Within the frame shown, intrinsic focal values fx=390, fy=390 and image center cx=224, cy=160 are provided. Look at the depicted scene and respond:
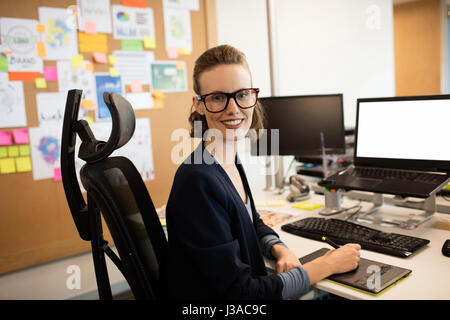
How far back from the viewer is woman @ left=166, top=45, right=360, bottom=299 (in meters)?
0.94

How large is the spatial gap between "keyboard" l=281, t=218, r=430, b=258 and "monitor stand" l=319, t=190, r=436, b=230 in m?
0.18

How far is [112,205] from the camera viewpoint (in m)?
0.86

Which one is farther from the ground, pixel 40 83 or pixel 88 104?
pixel 40 83

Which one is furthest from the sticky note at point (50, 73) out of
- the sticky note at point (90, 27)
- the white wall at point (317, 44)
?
the white wall at point (317, 44)

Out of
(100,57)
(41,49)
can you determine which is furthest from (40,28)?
(100,57)

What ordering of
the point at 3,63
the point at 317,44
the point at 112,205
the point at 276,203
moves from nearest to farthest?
1. the point at 112,205
2. the point at 276,203
3. the point at 3,63
4. the point at 317,44

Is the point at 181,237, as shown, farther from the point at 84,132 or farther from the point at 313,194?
the point at 313,194

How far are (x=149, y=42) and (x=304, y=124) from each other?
47.6 inches

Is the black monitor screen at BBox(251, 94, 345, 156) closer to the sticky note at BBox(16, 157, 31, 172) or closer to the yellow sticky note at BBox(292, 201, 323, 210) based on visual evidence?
the yellow sticky note at BBox(292, 201, 323, 210)

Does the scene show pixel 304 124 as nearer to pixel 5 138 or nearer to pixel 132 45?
pixel 132 45

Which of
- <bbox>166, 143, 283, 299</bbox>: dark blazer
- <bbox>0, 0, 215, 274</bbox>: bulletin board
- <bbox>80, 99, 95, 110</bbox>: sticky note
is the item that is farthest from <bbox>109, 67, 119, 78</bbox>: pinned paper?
<bbox>166, 143, 283, 299</bbox>: dark blazer

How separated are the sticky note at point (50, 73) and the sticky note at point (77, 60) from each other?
106 millimetres

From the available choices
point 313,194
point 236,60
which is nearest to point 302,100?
point 313,194

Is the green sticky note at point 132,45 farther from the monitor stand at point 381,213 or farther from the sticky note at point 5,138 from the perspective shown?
the monitor stand at point 381,213
